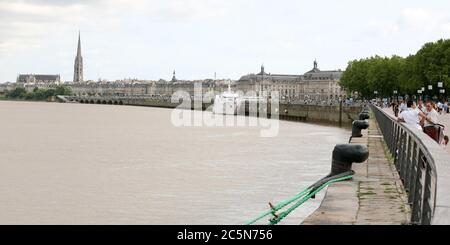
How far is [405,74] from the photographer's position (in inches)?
3782

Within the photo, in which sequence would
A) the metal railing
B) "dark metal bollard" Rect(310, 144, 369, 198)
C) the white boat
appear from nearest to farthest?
the metal railing → "dark metal bollard" Rect(310, 144, 369, 198) → the white boat

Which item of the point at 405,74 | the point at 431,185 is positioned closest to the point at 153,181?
the point at 431,185

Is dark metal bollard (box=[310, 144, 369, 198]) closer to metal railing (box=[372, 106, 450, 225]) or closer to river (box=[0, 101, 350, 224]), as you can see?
river (box=[0, 101, 350, 224])

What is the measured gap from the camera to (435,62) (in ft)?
271

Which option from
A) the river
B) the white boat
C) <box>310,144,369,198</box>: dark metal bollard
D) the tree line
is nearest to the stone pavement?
<box>310,144,369,198</box>: dark metal bollard

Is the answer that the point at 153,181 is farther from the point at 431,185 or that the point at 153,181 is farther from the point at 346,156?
the point at 431,185

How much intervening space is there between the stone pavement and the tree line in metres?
66.4

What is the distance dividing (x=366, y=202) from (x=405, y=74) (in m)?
87.6

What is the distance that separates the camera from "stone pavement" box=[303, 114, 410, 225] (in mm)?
9841

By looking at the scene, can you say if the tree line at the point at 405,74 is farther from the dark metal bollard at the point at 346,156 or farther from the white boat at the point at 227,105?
the dark metal bollard at the point at 346,156

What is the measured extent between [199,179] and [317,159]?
32.3 ft

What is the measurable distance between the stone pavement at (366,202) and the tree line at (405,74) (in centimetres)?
6640

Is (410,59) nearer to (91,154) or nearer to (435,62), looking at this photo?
(435,62)
